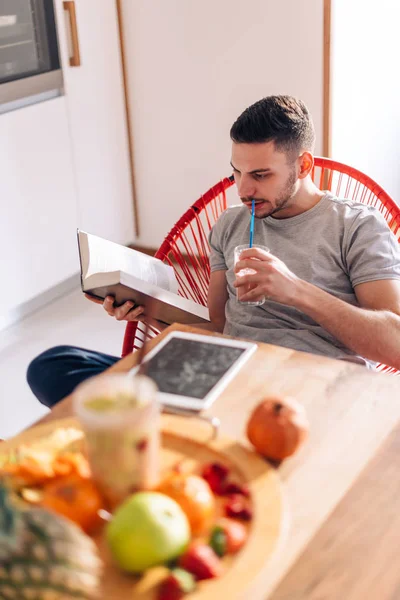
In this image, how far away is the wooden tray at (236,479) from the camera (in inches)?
31.0

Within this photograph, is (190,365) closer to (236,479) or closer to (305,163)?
(236,479)

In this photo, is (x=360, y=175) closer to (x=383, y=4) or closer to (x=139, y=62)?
(x=383, y=4)

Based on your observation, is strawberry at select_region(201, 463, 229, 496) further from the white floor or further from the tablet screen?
the white floor

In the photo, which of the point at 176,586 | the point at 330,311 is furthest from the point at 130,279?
the point at 176,586

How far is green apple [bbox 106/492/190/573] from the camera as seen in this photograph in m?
0.79

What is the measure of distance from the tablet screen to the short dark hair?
555mm

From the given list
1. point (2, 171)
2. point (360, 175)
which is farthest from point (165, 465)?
point (2, 171)

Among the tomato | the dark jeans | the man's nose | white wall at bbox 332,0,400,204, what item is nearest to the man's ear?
the man's nose

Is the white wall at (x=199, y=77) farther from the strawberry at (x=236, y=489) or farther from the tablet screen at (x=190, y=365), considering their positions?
the strawberry at (x=236, y=489)

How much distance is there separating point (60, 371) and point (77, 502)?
71cm

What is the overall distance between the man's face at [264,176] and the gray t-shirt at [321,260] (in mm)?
60

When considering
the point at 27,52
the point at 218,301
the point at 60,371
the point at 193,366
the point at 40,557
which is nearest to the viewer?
the point at 40,557

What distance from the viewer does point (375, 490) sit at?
975 mm

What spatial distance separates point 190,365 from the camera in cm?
126
